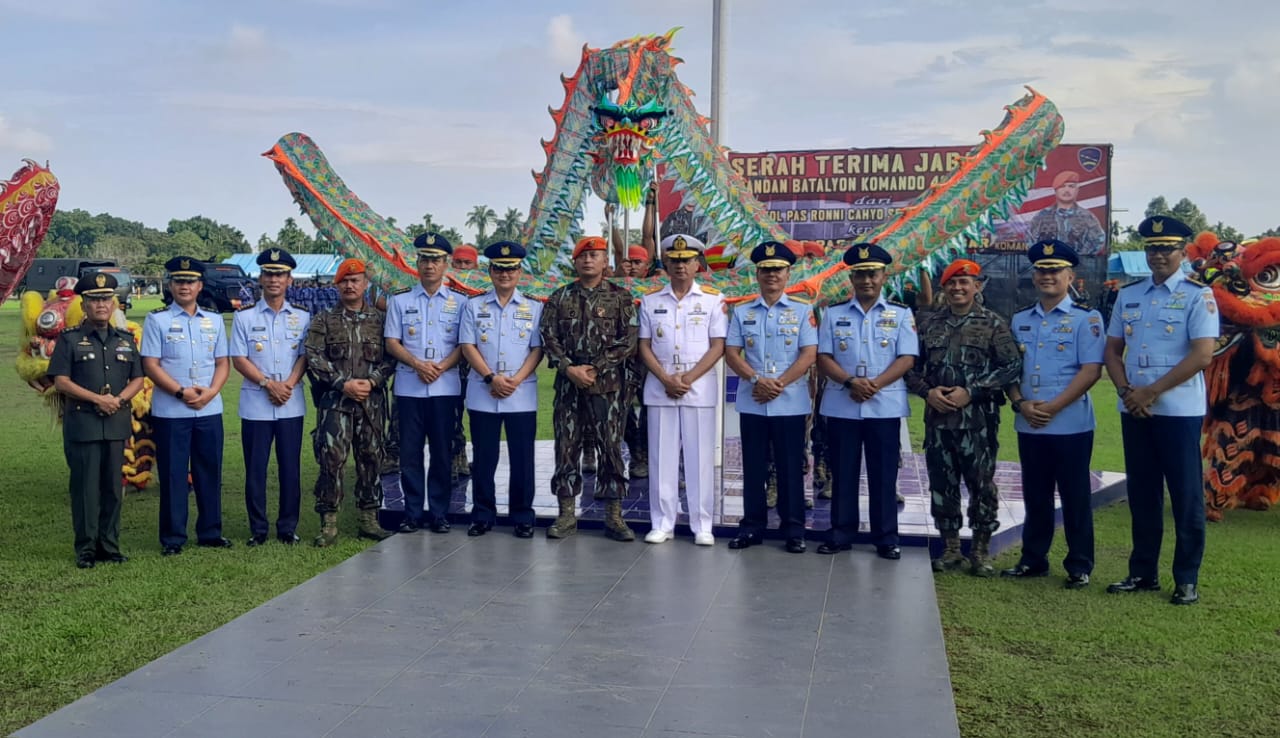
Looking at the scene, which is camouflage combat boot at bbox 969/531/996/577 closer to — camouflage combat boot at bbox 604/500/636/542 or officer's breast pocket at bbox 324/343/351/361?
camouflage combat boot at bbox 604/500/636/542

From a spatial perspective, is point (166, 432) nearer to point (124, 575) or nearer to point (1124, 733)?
point (124, 575)

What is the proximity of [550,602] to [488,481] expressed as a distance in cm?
126

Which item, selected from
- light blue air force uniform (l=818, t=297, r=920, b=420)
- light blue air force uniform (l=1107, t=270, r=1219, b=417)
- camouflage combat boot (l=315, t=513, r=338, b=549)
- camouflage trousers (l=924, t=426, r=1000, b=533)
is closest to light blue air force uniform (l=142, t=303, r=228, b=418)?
camouflage combat boot (l=315, t=513, r=338, b=549)

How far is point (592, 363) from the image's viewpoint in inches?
221

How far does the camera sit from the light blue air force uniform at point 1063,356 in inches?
196

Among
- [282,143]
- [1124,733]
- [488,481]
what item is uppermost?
[282,143]

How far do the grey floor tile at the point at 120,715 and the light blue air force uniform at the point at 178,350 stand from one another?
2143 millimetres

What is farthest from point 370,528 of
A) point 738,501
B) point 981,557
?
point 981,557

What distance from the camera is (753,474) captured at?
553 centimetres

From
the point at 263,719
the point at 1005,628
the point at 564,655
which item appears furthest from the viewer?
the point at 1005,628

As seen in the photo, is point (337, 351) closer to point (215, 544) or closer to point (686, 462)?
point (215, 544)

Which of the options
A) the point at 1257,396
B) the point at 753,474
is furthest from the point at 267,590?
the point at 1257,396

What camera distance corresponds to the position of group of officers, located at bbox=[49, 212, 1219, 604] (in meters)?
4.96

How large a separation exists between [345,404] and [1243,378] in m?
4.79
